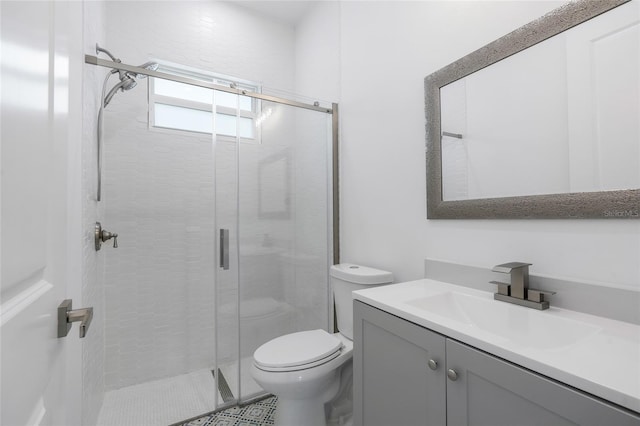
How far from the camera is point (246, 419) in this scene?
1.71 metres

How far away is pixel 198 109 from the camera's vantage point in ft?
7.45

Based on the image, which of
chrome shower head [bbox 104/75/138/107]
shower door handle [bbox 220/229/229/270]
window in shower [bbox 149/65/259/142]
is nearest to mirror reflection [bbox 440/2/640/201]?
window in shower [bbox 149/65/259/142]

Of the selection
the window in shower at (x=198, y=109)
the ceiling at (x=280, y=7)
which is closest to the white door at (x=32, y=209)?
the window in shower at (x=198, y=109)

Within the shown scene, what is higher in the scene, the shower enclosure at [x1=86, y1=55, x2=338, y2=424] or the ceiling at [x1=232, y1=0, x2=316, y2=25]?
the ceiling at [x1=232, y1=0, x2=316, y2=25]

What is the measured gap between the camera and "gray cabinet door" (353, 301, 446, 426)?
861mm

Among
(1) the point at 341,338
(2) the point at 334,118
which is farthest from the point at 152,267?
(2) the point at 334,118

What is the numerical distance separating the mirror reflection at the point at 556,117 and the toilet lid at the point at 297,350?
97 centimetres

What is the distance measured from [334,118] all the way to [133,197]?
1537 millimetres

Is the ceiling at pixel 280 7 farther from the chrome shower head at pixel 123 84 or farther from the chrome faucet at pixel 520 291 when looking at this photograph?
the chrome faucet at pixel 520 291

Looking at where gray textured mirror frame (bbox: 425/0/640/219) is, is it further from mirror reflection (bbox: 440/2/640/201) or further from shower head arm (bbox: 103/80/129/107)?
shower head arm (bbox: 103/80/129/107)

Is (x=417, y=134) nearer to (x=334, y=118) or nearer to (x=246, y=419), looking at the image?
(x=334, y=118)

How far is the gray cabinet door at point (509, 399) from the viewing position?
1.88 ft

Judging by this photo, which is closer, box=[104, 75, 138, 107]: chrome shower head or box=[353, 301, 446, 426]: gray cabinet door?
box=[353, 301, 446, 426]: gray cabinet door

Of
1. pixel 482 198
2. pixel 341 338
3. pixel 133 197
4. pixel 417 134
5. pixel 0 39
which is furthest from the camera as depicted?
pixel 133 197
